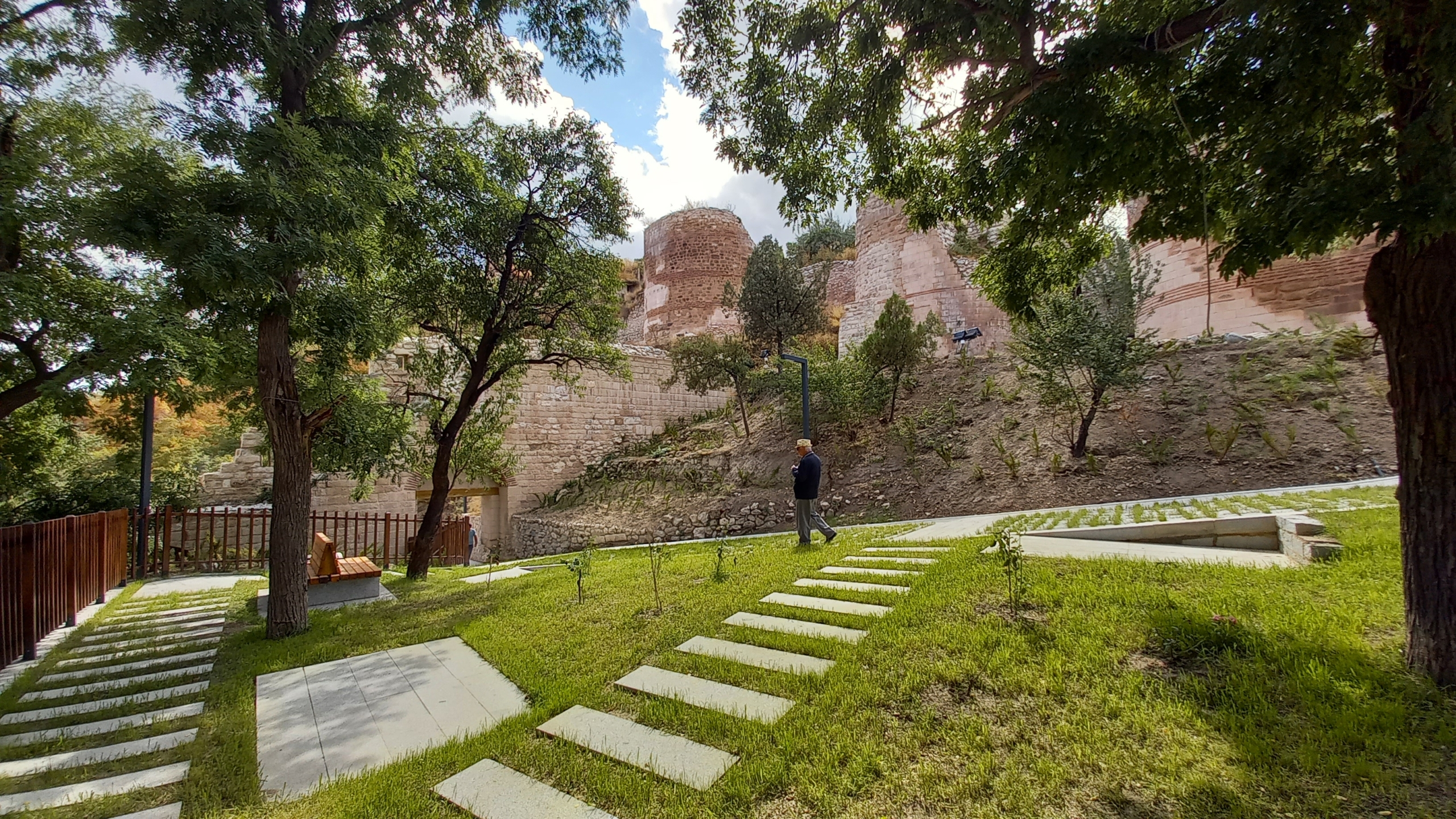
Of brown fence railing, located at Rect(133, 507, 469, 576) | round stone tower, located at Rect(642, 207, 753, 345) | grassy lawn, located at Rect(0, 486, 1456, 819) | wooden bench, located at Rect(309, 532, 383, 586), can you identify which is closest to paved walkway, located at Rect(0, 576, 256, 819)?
grassy lawn, located at Rect(0, 486, 1456, 819)

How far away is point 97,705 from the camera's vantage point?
3.56 meters

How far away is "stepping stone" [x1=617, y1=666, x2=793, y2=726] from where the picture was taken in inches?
109

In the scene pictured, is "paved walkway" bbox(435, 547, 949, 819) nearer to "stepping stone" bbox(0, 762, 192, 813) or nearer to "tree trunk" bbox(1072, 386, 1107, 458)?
"stepping stone" bbox(0, 762, 192, 813)

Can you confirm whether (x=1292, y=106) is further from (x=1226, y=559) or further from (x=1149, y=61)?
(x=1226, y=559)

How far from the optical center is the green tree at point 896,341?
38.9 ft

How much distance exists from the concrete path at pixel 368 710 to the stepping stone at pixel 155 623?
2822mm

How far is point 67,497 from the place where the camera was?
28.8 feet

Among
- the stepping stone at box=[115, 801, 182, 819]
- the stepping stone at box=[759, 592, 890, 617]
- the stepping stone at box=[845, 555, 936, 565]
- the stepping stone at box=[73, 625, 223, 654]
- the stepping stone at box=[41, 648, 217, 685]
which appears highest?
the stepping stone at box=[845, 555, 936, 565]

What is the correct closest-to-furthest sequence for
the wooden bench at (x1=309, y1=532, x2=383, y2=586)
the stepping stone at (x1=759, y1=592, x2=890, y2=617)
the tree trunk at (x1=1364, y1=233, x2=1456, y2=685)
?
the tree trunk at (x1=1364, y1=233, x2=1456, y2=685), the stepping stone at (x1=759, y1=592, x2=890, y2=617), the wooden bench at (x1=309, y1=532, x2=383, y2=586)

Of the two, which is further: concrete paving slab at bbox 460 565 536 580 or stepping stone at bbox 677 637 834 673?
concrete paving slab at bbox 460 565 536 580

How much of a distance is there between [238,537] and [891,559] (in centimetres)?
1056

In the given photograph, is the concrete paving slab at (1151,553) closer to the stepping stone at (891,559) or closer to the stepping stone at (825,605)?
the stepping stone at (891,559)

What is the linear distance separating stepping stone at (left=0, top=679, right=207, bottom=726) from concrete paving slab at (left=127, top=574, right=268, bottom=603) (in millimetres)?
4473

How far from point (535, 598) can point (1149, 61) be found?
19.6 ft
